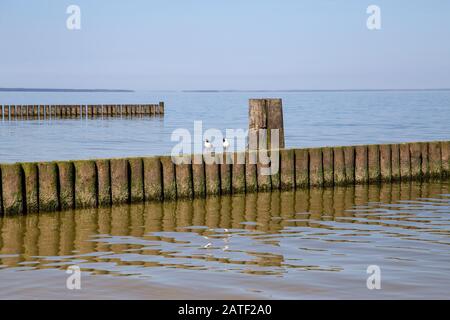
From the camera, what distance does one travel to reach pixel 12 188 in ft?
45.3

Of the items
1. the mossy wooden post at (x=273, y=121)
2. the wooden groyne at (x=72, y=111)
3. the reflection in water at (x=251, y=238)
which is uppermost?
the wooden groyne at (x=72, y=111)

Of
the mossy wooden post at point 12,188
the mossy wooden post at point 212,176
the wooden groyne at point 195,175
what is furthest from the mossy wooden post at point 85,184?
the mossy wooden post at point 212,176

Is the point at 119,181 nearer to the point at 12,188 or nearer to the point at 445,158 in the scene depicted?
the point at 12,188

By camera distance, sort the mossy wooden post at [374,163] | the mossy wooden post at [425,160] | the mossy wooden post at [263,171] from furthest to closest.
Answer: the mossy wooden post at [425,160] → the mossy wooden post at [374,163] → the mossy wooden post at [263,171]

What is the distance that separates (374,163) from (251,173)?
3752mm

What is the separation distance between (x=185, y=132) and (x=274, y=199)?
38317mm

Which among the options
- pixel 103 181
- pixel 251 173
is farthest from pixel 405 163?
pixel 103 181

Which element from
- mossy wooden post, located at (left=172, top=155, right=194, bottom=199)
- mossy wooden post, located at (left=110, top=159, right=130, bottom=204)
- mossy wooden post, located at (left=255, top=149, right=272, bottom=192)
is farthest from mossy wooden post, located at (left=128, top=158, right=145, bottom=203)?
mossy wooden post, located at (left=255, top=149, right=272, bottom=192)

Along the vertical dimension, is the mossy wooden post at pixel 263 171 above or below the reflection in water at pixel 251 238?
above

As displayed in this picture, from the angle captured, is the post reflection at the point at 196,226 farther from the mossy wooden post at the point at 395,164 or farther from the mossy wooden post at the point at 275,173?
the mossy wooden post at the point at 395,164

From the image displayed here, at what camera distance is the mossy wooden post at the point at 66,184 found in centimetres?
1437

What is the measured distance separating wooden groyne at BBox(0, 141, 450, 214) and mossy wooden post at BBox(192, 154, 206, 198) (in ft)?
0.07

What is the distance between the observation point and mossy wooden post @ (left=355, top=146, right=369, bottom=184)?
18703mm

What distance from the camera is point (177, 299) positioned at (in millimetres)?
8461
